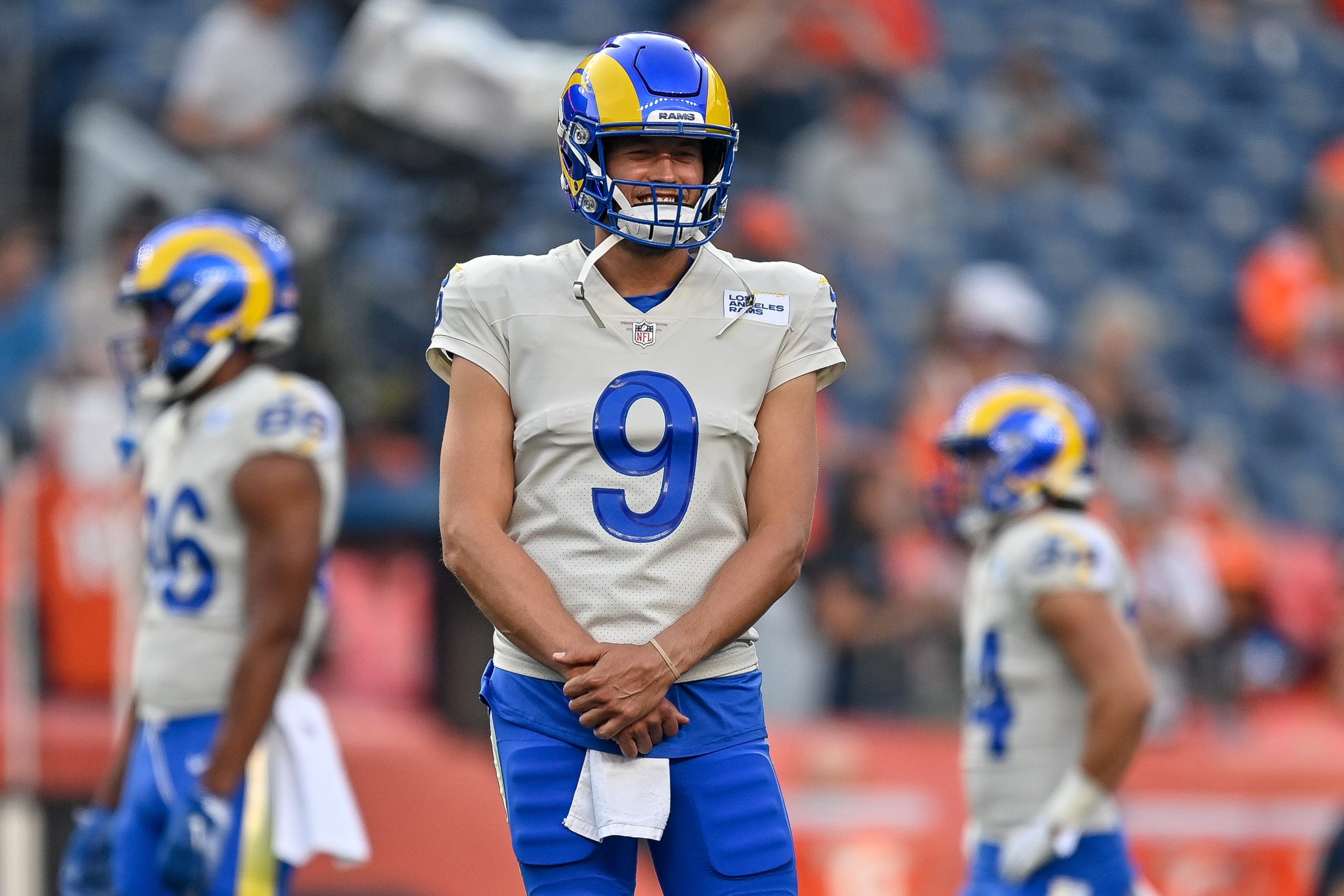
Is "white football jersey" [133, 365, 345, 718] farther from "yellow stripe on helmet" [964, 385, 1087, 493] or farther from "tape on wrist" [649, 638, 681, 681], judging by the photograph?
"yellow stripe on helmet" [964, 385, 1087, 493]

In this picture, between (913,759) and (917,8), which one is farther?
(917,8)

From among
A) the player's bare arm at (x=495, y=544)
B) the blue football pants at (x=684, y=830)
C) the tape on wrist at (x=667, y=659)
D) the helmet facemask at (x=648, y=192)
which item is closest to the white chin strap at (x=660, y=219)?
the helmet facemask at (x=648, y=192)

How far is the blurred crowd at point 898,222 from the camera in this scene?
7.61 metres

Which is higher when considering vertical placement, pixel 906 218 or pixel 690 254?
pixel 906 218

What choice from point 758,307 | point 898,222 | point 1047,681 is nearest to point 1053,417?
point 1047,681

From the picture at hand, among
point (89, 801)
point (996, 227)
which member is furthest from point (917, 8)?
point (89, 801)

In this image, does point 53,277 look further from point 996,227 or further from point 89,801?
point 996,227

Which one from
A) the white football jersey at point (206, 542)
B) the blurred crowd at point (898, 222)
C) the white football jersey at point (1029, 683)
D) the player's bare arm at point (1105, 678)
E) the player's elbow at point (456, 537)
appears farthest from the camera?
the blurred crowd at point (898, 222)

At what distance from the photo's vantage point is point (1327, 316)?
10836 millimetres

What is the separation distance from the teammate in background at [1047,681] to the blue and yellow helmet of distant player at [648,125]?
78.0 inches

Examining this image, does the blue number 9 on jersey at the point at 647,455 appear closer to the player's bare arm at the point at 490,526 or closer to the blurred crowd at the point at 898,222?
the player's bare arm at the point at 490,526

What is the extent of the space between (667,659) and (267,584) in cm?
152

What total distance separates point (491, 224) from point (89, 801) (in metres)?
2.81

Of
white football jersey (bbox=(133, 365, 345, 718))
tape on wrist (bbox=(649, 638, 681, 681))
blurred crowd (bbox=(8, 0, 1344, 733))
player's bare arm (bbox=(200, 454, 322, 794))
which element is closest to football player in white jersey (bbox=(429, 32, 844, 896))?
tape on wrist (bbox=(649, 638, 681, 681))
